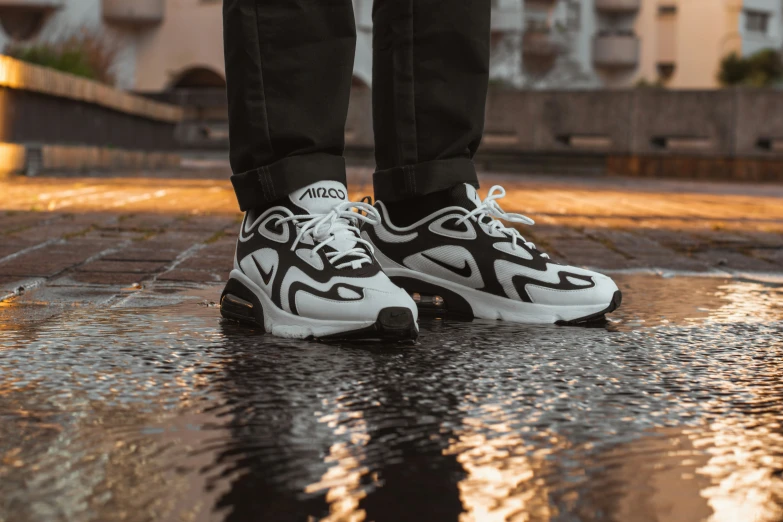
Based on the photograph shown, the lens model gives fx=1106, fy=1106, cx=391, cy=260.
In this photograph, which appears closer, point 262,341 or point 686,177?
point 262,341

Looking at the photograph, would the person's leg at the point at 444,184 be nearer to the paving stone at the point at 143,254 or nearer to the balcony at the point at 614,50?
the paving stone at the point at 143,254

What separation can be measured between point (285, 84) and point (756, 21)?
160 feet

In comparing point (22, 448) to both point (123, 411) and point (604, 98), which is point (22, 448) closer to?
point (123, 411)

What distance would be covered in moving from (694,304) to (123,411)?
1.32m

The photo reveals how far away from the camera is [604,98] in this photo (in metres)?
12.9

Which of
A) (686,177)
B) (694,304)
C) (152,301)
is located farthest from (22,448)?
(686,177)

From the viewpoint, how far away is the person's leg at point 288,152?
1753mm

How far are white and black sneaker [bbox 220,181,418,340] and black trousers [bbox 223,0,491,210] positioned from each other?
4 centimetres

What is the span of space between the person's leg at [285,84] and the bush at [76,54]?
7.82 metres

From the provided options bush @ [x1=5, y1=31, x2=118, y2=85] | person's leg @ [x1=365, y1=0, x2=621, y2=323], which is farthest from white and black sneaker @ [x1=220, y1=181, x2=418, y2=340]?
bush @ [x1=5, y1=31, x2=118, y2=85]

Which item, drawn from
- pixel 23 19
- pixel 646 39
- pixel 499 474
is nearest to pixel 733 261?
pixel 499 474

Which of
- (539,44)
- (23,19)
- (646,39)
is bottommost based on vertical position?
(23,19)

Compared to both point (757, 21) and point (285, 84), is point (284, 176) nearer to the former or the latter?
point (285, 84)

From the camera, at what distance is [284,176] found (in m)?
1.80
